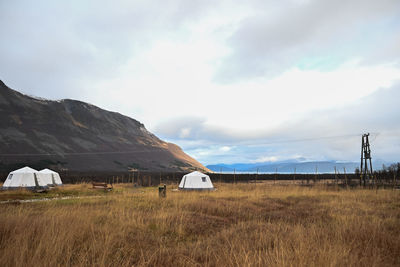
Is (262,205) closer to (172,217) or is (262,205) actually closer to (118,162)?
(172,217)

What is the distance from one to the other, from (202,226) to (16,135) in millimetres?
90265

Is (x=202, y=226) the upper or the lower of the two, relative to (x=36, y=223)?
lower

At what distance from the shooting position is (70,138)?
94.9m

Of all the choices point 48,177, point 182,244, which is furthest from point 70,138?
point 182,244

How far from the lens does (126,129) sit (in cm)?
13112

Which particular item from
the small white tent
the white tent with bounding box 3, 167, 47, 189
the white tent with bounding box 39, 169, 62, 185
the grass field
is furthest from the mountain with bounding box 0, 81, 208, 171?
the grass field

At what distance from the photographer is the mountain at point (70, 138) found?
74500mm

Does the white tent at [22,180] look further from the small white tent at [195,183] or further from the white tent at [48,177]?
the small white tent at [195,183]

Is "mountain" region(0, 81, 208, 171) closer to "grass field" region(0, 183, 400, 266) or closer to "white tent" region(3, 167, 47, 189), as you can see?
"white tent" region(3, 167, 47, 189)

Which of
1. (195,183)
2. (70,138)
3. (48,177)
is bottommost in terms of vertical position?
(195,183)

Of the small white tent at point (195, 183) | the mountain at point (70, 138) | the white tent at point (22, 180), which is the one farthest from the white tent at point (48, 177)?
the mountain at point (70, 138)

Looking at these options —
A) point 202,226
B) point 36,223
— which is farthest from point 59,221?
point 202,226

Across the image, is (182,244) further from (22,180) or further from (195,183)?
(22,180)

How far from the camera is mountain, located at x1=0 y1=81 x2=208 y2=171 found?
244ft
